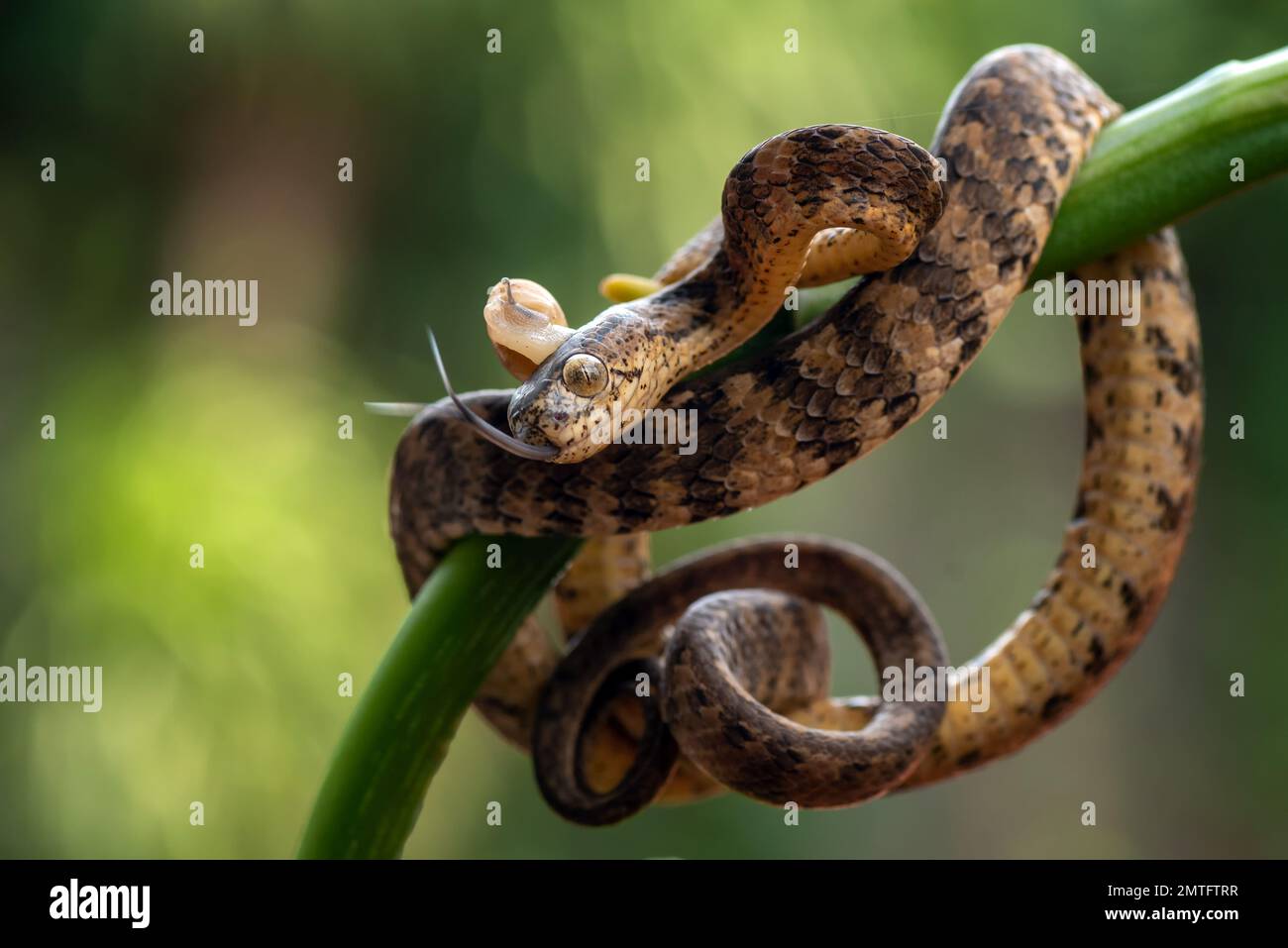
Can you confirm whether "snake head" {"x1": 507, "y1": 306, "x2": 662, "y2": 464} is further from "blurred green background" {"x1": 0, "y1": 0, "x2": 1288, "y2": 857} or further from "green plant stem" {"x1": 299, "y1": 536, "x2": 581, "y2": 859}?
"blurred green background" {"x1": 0, "y1": 0, "x2": 1288, "y2": 857}

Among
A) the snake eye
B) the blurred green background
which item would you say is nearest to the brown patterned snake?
the snake eye

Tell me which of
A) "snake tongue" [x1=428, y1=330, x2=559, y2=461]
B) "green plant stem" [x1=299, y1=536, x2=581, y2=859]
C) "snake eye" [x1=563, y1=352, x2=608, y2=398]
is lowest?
"green plant stem" [x1=299, y1=536, x2=581, y2=859]

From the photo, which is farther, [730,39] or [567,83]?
[567,83]

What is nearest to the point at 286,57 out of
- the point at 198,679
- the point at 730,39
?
the point at 730,39

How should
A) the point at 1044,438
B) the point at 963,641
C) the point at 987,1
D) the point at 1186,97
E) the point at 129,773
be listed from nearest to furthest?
the point at 1186,97 → the point at 129,773 → the point at 987,1 → the point at 963,641 → the point at 1044,438

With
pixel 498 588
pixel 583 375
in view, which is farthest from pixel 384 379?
pixel 583 375

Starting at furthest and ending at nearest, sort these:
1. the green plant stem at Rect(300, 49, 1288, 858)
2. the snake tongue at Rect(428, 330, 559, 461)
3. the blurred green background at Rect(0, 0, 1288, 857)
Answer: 1. the blurred green background at Rect(0, 0, 1288, 857)
2. the green plant stem at Rect(300, 49, 1288, 858)
3. the snake tongue at Rect(428, 330, 559, 461)

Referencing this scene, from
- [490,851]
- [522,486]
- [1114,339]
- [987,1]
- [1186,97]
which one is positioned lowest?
[490,851]
